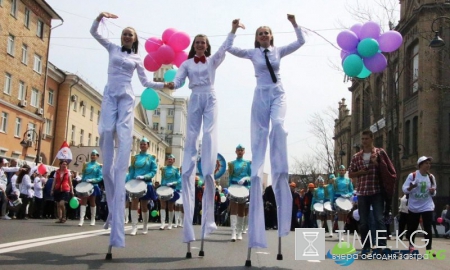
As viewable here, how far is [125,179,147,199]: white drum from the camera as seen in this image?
479 inches

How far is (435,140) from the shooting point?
37469 millimetres

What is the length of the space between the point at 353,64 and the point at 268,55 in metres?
2.02

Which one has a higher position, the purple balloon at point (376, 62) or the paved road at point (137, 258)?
the purple balloon at point (376, 62)

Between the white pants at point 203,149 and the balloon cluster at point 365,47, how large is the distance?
2.51m

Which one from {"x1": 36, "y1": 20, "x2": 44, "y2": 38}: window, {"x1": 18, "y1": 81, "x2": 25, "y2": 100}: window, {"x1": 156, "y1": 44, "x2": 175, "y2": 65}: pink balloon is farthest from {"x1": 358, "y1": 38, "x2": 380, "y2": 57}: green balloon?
{"x1": 36, "y1": 20, "x2": 44, "y2": 38}: window

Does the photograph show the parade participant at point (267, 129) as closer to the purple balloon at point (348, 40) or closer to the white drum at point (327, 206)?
the purple balloon at point (348, 40)

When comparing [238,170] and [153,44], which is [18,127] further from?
[153,44]

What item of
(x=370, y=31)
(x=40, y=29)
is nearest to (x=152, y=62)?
(x=370, y=31)

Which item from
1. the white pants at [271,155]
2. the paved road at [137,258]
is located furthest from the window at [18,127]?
the white pants at [271,155]

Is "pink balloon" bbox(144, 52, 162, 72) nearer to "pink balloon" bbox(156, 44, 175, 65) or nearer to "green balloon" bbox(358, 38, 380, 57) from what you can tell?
"pink balloon" bbox(156, 44, 175, 65)

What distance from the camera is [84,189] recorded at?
49.2ft

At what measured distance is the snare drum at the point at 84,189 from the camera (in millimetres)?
14969

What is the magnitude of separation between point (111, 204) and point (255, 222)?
2.05 meters

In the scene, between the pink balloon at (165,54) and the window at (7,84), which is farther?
the window at (7,84)
